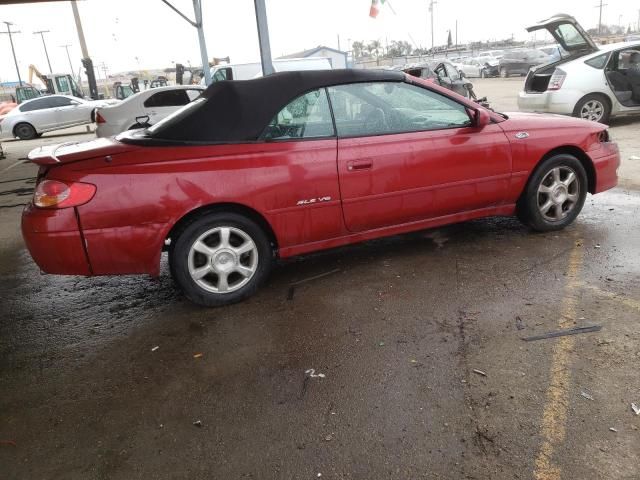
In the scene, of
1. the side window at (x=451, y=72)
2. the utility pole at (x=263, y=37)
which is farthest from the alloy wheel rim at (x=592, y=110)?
the side window at (x=451, y=72)

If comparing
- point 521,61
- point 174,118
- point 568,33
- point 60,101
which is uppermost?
point 568,33

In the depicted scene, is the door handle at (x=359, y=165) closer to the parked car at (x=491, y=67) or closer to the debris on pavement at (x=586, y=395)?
the debris on pavement at (x=586, y=395)

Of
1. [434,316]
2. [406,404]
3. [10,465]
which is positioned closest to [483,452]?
[406,404]

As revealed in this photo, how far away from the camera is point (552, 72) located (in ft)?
32.6

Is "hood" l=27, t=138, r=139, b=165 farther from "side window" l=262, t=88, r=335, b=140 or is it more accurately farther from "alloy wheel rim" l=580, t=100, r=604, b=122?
"alloy wheel rim" l=580, t=100, r=604, b=122

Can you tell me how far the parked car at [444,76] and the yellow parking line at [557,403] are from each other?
484 inches

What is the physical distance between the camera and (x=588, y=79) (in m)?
9.50

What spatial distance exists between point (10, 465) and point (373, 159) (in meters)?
2.80

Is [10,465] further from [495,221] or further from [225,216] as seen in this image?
[495,221]

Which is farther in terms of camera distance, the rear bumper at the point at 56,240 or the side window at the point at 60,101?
the side window at the point at 60,101

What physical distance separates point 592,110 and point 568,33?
5.18 feet

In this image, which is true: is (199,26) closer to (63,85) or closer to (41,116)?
(41,116)

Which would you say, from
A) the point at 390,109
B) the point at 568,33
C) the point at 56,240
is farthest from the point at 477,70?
the point at 56,240

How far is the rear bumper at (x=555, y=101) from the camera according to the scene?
9.52 m
